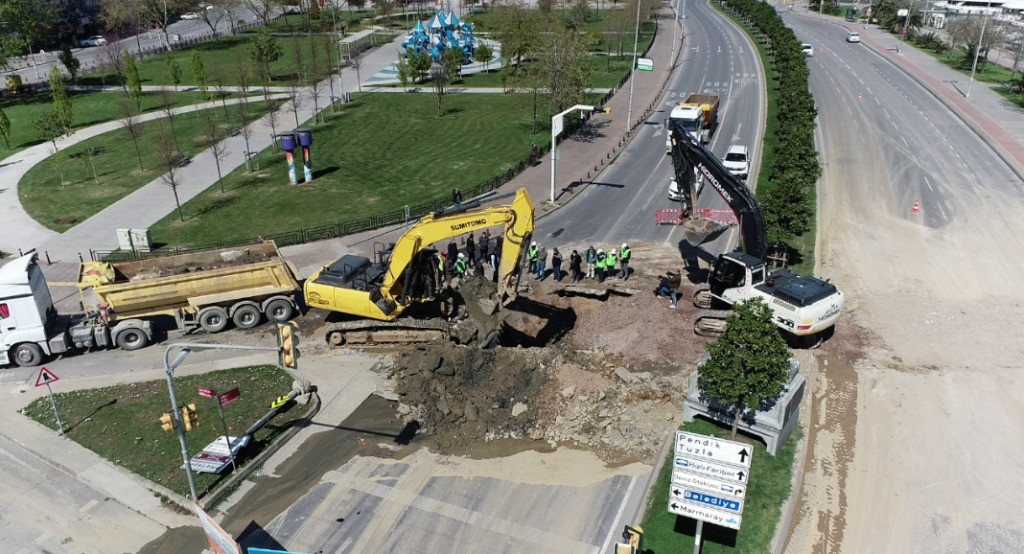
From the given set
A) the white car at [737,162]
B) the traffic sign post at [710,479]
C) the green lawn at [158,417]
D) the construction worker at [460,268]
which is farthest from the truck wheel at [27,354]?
the white car at [737,162]

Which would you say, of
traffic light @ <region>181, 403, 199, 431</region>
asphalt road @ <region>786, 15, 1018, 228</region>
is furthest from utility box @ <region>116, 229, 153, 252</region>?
asphalt road @ <region>786, 15, 1018, 228</region>

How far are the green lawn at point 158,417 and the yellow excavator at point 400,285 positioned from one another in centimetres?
304

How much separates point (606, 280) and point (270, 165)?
90.0 feet

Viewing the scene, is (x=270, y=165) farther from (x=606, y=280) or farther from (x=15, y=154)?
(x=606, y=280)

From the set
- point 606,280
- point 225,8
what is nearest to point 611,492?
point 606,280

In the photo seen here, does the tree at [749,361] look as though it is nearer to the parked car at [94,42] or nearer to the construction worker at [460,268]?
the construction worker at [460,268]

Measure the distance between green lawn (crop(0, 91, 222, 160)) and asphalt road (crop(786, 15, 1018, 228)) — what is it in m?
54.6

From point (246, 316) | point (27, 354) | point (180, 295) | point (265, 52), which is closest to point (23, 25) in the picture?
point (265, 52)

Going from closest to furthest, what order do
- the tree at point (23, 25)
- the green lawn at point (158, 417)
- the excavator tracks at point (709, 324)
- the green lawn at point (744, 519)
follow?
1. the green lawn at point (744, 519)
2. the green lawn at point (158, 417)
3. the excavator tracks at point (709, 324)
4. the tree at point (23, 25)

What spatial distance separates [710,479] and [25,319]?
926 inches

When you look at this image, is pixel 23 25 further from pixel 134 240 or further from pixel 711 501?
pixel 711 501

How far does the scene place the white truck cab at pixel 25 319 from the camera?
24.0 m

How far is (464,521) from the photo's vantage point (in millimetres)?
17297

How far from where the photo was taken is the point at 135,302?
25375mm
